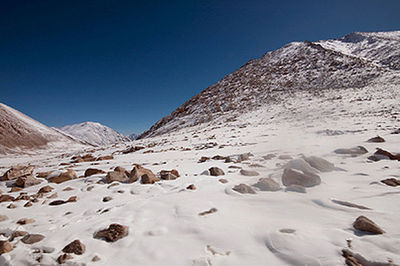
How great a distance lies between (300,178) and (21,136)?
4385 cm

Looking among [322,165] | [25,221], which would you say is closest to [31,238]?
[25,221]

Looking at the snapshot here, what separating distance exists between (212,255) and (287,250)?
0.77 m

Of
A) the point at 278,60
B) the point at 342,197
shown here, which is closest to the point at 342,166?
the point at 342,197

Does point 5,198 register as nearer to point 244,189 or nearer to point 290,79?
point 244,189

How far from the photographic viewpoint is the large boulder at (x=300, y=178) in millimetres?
3234

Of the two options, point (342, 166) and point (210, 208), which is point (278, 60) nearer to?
point (342, 166)

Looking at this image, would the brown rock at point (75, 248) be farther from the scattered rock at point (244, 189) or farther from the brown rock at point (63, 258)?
the scattered rock at point (244, 189)

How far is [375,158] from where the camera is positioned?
13.9 ft

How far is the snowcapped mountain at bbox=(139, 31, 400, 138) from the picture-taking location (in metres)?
24.9

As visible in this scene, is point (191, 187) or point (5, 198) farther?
point (191, 187)

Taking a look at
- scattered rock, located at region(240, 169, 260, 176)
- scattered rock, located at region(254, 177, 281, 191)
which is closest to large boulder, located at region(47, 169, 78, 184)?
scattered rock, located at region(240, 169, 260, 176)

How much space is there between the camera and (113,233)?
83.5 inches

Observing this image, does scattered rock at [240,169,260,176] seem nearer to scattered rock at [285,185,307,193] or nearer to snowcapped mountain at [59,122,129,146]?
scattered rock at [285,185,307,193]

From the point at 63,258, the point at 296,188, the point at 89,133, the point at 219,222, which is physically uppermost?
the point at 89,133
